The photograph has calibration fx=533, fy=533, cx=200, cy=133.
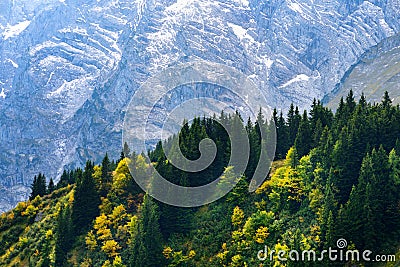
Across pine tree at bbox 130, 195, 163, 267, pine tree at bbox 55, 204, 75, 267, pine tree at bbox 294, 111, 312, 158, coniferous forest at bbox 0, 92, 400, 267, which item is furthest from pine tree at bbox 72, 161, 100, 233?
pine tree at bbox 294, 111, 312, 158

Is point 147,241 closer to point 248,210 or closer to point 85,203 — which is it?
point 248,210

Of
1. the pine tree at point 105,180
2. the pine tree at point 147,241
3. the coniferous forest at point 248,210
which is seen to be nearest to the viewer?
the coniferous forest at point 248,210

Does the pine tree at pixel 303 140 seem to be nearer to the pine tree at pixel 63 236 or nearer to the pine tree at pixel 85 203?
the pine tree at pixel 85 203

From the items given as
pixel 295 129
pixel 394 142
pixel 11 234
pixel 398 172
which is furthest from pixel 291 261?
pixel 11 234

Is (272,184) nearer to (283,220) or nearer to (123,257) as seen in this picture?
(283,220)

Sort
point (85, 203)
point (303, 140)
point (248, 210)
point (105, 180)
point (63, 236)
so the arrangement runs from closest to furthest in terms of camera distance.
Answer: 1. point (248, 210)
2. point (63, 236)
3. point (303, 140)
4. point (85, 203)
5. point (105, 180)

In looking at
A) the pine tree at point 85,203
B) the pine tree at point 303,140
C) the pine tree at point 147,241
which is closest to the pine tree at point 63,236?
the pine tree at point 85,203

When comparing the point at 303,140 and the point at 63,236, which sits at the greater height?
the point at 303,140

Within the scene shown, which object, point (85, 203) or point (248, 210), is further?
point (85, 203)

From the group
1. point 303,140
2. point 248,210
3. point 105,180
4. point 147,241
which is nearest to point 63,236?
point 105,180
